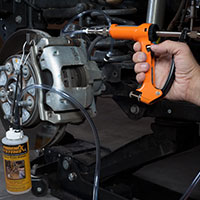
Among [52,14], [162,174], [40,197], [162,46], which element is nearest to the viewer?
[162,46]

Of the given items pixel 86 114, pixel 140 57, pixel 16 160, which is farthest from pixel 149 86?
pixel 16 160

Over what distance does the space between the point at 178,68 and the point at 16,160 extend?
0.64 meters

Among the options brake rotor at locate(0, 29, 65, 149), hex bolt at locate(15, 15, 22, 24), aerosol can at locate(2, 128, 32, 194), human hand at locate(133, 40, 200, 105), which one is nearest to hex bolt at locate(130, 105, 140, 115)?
human hand at locate(133, 40, 200, 105)

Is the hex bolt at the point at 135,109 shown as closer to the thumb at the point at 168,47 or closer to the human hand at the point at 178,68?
the human hand at the point at 178,68

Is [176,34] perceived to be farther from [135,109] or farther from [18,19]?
[18,19]

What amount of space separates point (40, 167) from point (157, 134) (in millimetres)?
506

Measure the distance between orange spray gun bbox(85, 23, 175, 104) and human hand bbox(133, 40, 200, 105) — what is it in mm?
15

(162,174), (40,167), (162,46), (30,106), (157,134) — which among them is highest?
(162,46)

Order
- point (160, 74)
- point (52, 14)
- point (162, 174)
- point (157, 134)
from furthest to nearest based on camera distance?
point (162, 174) → point (52, 14) → point (157, 134) → point (160, 74)

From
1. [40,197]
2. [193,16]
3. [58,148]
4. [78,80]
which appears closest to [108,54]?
[78,80]

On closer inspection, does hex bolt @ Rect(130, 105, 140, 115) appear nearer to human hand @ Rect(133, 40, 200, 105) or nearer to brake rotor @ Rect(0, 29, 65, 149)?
human hand @ Rect(133, 40, 200, 105)

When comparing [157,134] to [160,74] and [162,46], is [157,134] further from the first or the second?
[162,46]

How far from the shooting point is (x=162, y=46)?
984mm

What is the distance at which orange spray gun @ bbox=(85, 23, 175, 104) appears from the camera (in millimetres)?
985
